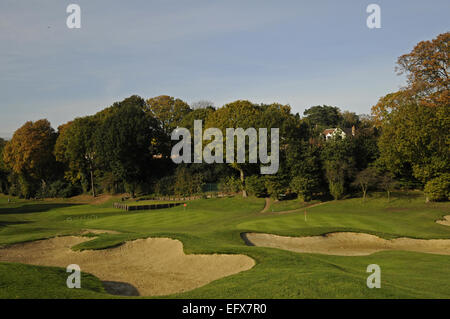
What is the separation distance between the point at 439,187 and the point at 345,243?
2384cm

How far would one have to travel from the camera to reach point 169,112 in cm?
8894

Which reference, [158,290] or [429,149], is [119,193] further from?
[158,290]

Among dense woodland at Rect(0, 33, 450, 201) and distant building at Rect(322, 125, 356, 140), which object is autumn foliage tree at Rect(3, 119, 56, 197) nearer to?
dense woodland at Rect(0, 33, 450, 201)

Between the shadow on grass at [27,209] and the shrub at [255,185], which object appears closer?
the shrub at [255,185]

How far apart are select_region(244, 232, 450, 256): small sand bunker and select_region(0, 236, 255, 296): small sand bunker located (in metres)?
7.75

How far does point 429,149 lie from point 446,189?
→ 519cm

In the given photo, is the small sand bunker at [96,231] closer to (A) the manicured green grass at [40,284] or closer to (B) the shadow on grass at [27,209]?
(A) the manicured green grass at [40,284]

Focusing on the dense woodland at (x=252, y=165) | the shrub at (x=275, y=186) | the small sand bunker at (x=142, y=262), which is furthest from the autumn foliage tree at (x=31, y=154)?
the small sand bunker at (x=142, y=262)

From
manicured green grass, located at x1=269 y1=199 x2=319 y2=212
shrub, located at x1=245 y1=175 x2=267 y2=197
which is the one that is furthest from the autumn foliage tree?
manicured green grass, located at x1=269 y1=199 x2=319 y2=212

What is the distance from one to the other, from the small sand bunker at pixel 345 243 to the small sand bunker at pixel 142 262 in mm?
7745

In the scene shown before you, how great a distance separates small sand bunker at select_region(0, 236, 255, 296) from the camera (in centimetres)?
1534

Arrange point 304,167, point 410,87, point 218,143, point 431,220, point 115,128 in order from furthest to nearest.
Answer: point 115,128 < point 218,143 < point 304,167 < point 410,87 < point 431,220

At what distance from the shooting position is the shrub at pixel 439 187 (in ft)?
138

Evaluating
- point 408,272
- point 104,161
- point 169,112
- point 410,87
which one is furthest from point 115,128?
point 408,272
